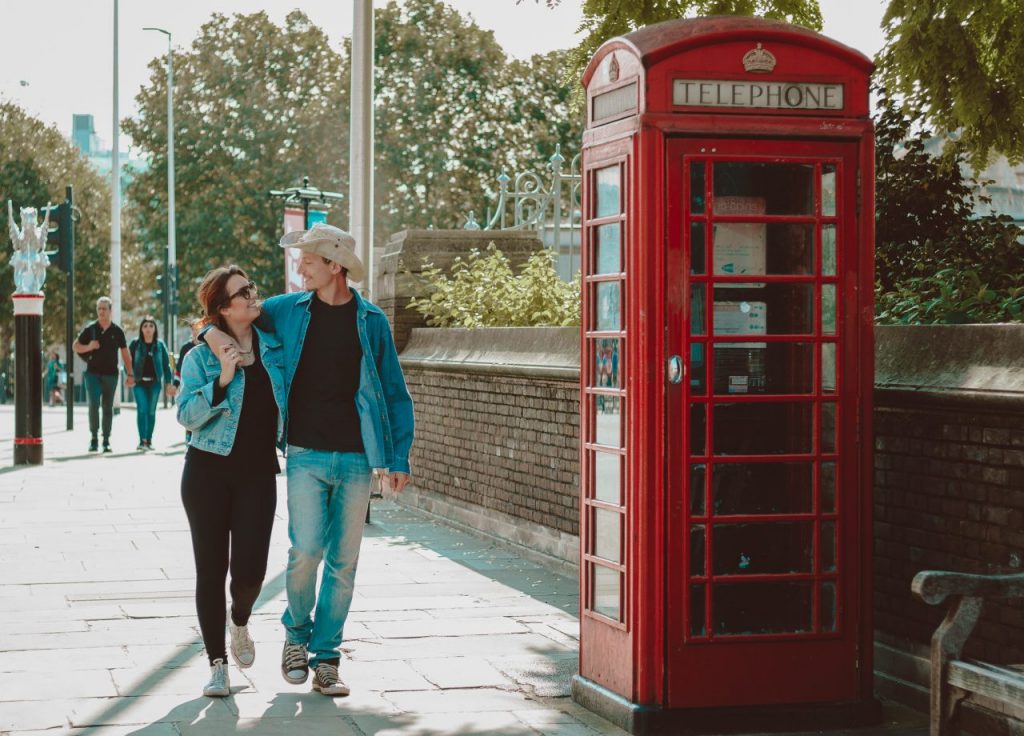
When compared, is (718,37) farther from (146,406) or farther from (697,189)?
(146,406)

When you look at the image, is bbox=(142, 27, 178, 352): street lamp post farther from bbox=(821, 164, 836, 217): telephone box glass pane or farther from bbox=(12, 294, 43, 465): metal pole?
bbox=(821, 164, 836, 217): telephone box glass pane

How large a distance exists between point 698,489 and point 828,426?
20.9 inches

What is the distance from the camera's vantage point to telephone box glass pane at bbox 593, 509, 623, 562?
596 centimetres

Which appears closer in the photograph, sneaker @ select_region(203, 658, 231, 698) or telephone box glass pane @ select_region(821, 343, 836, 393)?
telephone box glass pane @ select_region(821, 343, 836, 393)

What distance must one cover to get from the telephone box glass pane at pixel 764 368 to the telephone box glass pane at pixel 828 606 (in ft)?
2.41

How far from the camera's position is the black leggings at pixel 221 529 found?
6.20 meters

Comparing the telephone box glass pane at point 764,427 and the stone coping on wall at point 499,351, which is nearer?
the telephone box glass pane at point 764,427

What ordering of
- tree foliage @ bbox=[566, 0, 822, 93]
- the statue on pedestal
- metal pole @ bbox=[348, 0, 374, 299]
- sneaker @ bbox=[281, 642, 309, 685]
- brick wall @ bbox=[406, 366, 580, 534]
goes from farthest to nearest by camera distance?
the statue on pedestal < metal pole @ bbox=[348, 0, 374, 299] < brick wall @ bbox=[406, 366, 580, 534] < tree foliage @ bbox=[566, 0, 822, 93] < sneaker @ bbox=[281, 642, 309, 685]

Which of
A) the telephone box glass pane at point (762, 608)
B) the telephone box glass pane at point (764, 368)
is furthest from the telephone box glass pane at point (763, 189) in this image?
the telephone box glass pane at point (762, 608)

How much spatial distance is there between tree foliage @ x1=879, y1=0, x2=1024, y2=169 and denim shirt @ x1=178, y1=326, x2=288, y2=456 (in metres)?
3.70

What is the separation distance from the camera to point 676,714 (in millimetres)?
5734

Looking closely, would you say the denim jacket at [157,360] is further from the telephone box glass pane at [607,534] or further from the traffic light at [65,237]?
the telephone box glass pane at [607,534]

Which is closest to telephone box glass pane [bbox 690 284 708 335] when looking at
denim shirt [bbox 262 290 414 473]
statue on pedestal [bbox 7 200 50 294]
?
denim shirt [bbox 262 290 414 473]

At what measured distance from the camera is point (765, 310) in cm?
582
